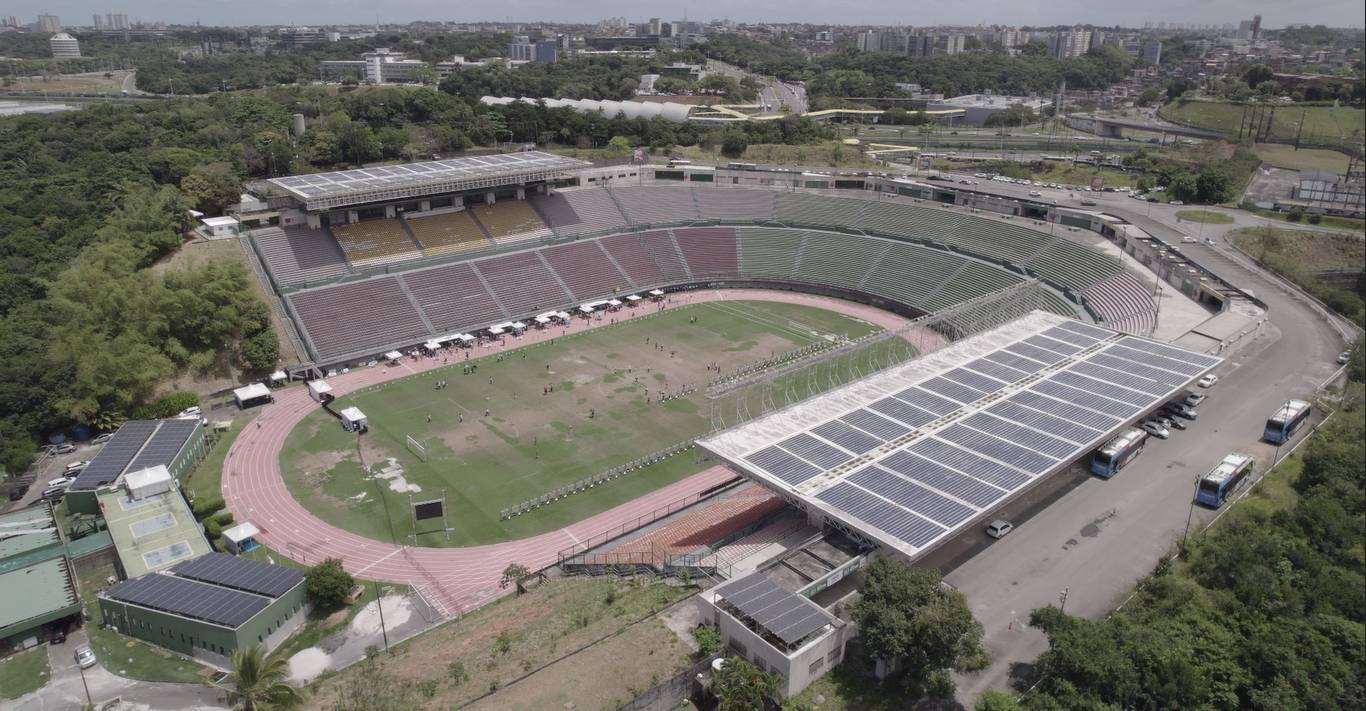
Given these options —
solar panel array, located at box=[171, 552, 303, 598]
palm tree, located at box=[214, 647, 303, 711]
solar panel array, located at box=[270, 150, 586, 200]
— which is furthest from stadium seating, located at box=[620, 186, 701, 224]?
palm tree, located at box=[214, 647, 303, 711]

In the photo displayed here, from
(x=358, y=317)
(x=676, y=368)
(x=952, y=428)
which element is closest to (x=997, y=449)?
(x=952, y=428)

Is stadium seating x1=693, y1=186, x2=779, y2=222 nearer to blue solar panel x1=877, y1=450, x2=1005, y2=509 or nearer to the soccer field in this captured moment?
the soccer field

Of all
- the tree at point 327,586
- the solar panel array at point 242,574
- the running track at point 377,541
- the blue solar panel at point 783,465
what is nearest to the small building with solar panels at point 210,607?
the solar panel array at point 242,574

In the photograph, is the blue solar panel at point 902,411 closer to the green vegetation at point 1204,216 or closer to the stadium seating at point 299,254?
the stadium seating at point 299,254

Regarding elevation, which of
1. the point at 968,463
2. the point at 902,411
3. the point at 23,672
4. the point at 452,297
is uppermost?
the point at 902,411

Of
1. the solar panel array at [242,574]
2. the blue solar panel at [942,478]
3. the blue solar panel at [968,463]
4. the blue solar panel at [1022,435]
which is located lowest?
the solar panel array at [242,574]

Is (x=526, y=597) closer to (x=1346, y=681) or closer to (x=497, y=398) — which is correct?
(x=497, y=398)

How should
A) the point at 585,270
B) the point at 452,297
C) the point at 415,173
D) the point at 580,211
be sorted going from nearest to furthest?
the point at 452,297
the point at 415,173
the point at 585,270
the point at 580,211

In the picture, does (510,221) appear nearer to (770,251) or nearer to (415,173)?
(415,173)
